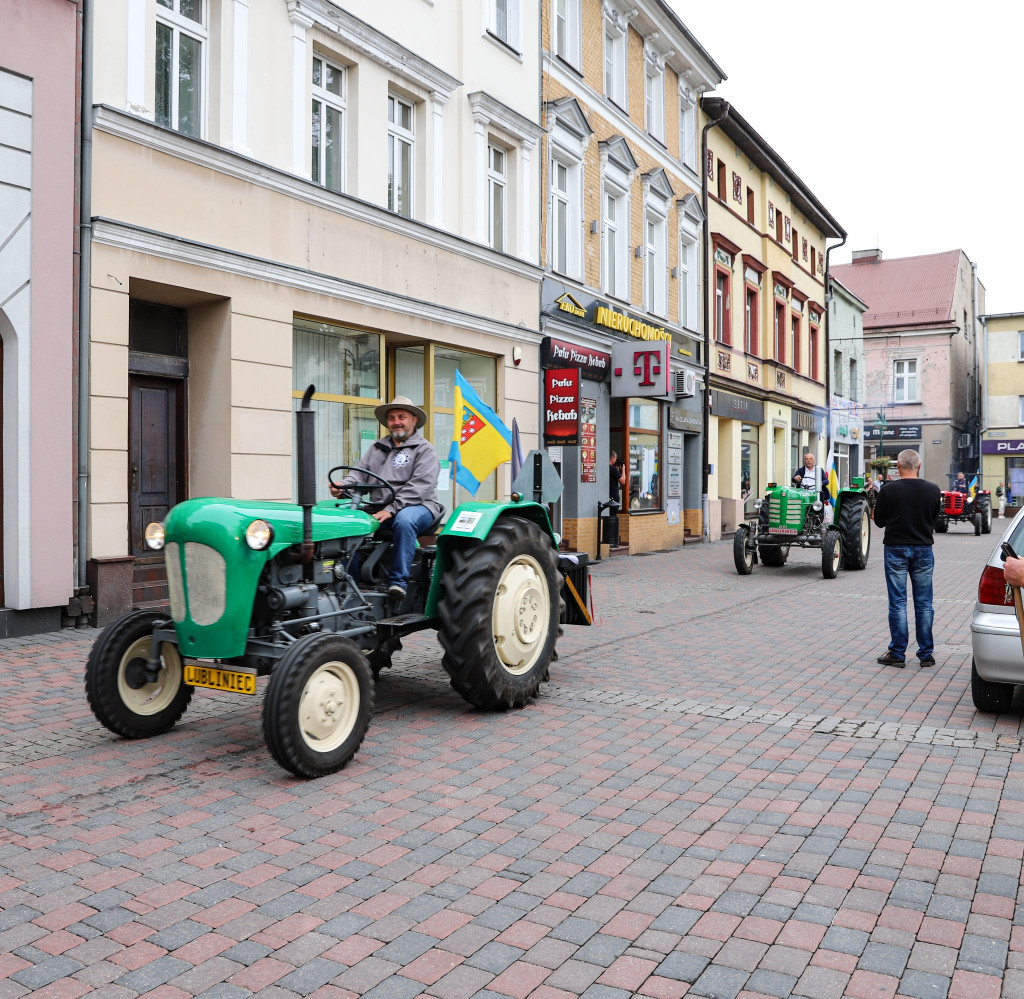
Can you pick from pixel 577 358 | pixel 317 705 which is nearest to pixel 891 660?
pixel 317 705

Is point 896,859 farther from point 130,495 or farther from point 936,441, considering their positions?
point 936,441

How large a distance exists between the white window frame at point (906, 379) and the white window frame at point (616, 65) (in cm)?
3630

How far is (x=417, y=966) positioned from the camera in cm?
305

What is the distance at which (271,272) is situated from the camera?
11125 millimetres

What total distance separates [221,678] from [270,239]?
7.35 meters

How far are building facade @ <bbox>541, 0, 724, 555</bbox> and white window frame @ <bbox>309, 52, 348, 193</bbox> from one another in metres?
4.91

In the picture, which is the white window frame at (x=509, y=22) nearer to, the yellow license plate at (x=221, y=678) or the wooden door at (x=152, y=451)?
the wooden door at (x=152, y=451)

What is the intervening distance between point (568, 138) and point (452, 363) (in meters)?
5.41

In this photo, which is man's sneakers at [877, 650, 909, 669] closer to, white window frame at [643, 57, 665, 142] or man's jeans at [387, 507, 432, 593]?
man's jeans at [387, 507, 432, 593]

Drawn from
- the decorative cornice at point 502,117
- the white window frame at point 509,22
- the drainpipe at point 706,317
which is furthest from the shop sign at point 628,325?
the white window frame at point 509,22

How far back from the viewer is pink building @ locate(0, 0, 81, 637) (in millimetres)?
8602

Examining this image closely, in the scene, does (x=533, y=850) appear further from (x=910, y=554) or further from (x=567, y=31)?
(x=567, y=31)

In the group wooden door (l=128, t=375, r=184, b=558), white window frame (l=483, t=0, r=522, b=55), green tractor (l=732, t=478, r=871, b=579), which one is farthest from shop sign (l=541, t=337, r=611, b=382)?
wooden door (l=128, t=375, r=184, b=558)

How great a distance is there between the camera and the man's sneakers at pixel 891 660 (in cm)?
803
